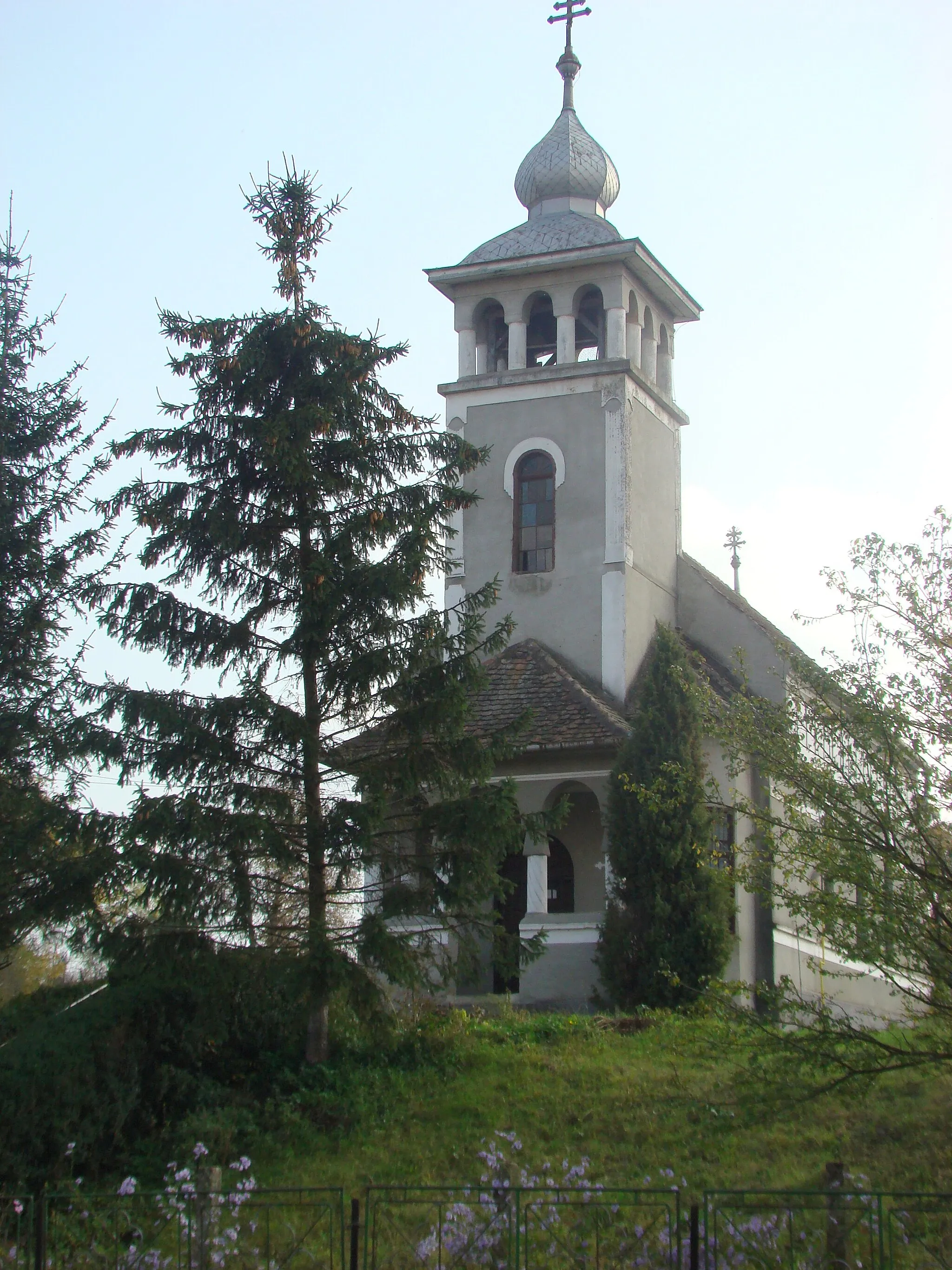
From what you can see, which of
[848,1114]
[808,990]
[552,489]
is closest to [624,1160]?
[848,1114]

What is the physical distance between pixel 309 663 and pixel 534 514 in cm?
951

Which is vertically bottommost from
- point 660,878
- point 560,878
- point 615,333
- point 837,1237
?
point 837,1237

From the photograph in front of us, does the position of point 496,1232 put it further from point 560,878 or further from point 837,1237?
point 560,878

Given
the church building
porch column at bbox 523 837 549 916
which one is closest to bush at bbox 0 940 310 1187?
porch column at bbox 523 837 549 916

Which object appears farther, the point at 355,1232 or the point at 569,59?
the point at 569,59

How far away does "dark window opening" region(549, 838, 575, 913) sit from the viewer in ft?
70.0

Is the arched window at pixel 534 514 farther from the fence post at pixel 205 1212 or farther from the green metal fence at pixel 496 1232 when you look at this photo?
the fence post at pixel 205 1212

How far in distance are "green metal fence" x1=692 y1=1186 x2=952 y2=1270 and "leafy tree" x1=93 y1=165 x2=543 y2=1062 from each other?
4.38 metres

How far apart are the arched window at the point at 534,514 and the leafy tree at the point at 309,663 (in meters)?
8.10

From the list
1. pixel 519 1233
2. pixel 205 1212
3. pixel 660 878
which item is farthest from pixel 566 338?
pixel 205 1212

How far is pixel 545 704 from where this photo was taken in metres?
20.9

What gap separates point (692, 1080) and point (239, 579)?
615cm

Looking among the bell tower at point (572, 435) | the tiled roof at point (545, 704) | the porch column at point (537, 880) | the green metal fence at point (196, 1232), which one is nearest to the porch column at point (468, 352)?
the bell tower at point (572, 435)

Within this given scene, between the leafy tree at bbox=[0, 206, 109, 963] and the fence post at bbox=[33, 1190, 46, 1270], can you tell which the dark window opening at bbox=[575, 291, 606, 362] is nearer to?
the leafy tree at bbox=[0, 206, 109, 963]
